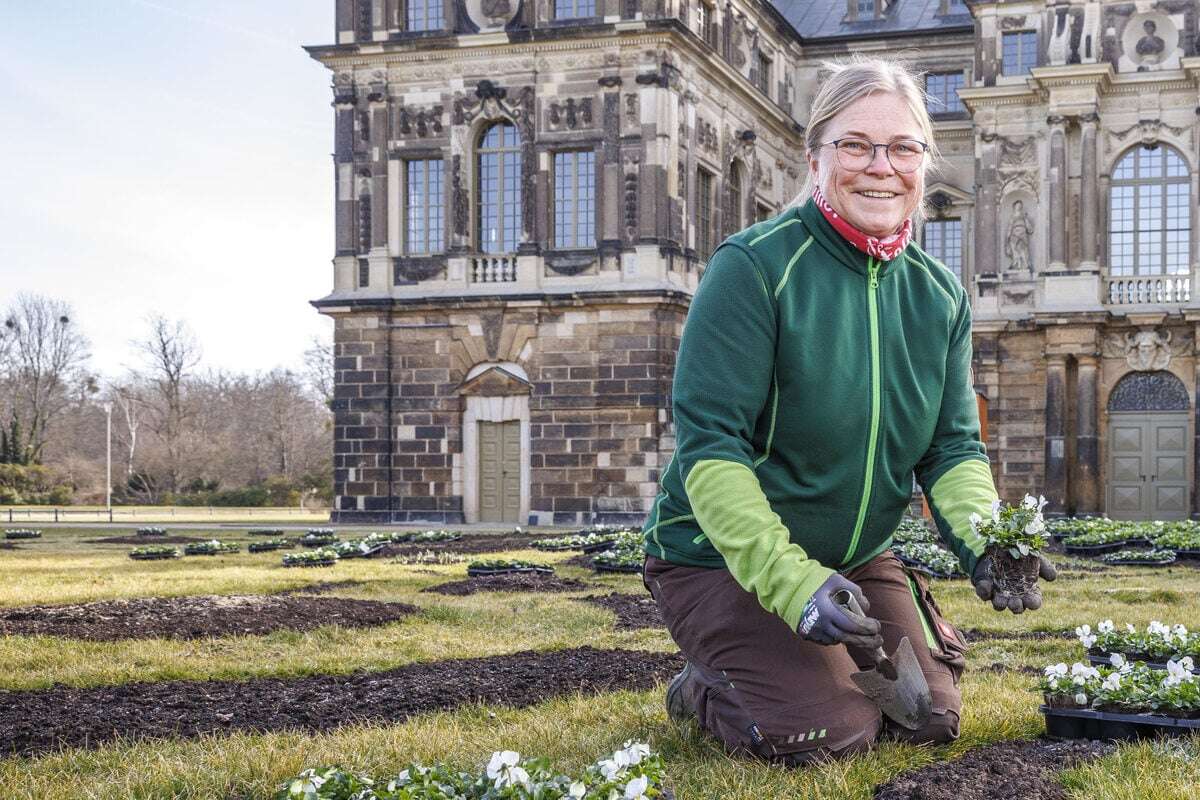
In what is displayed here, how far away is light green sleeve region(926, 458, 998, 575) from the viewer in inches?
206

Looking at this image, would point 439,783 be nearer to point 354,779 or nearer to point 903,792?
point 354,779

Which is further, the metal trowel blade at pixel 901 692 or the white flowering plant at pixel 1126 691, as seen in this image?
the white flowering plant at pixel 1126 691

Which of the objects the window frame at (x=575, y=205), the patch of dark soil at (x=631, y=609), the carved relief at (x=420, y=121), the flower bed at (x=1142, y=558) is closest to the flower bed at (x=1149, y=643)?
the patch of dark soil at (x=631, y=609)

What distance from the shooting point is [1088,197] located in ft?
109

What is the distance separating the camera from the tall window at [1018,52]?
34469 millimetres

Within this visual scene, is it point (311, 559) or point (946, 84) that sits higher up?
point (946, 84)

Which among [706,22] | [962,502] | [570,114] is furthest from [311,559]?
[706,22]

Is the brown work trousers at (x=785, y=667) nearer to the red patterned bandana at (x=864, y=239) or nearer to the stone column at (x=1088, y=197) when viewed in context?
the red patterned bandana at (x=864, y=239)

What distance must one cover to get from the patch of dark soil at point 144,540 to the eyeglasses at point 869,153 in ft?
66.3

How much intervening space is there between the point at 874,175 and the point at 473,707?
2.90 m

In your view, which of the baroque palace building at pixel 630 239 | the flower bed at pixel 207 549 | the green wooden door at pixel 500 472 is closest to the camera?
the flower bed at pixel 207 549

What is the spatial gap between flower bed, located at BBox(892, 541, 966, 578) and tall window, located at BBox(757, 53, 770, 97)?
22.6 metres

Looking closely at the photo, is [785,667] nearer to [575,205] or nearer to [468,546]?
[468,546]

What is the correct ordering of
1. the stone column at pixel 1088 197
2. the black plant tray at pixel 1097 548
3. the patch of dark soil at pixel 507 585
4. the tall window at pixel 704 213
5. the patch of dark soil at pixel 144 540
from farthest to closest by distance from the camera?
the stone column at pixel 1088 197, the tall window at pixel 704 213, the patch of dark soil at pixel 144 540, the black plant tray at pixel 1097 548, the patch of dark soil at pixel 507 585
